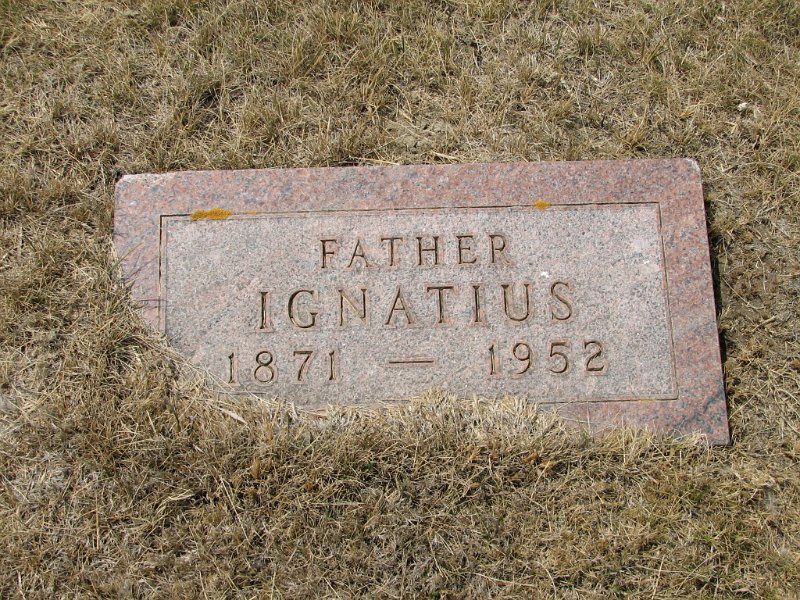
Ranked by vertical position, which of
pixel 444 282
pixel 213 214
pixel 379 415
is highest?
pixel 213 214

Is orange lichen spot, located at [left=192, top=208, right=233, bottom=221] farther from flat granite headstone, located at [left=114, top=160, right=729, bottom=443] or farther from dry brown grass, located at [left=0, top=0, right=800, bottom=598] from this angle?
dry brown grass, located at [left=0, top=0, right=800, bottom=598]

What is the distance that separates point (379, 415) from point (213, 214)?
39.3 inches

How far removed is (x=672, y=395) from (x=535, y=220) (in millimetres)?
820

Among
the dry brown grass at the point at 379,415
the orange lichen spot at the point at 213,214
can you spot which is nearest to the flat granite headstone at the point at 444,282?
the orange lichen spot at the point at 213,214

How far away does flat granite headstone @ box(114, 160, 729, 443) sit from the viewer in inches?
113

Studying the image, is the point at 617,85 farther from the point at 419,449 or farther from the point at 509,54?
the point at 419,449

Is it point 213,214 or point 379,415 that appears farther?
point 213,214

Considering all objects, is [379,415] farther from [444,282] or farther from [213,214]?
[213,214]

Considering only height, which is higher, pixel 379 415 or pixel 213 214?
pixel 213 214

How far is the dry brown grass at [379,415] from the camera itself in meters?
2.70

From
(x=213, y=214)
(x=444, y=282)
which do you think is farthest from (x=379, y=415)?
(x=213, y=214)

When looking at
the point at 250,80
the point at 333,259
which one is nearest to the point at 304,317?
the point at 333,259

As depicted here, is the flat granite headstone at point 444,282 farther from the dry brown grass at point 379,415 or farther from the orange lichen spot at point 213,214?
the dry brown grass at point 379,415

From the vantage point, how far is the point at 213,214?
9.88 ft
